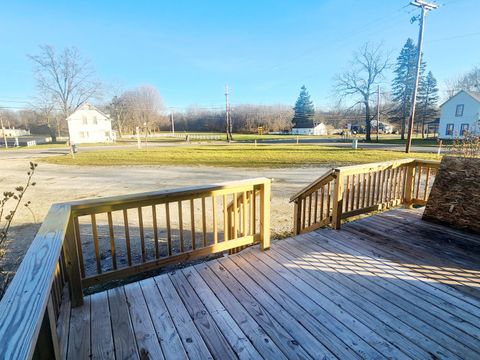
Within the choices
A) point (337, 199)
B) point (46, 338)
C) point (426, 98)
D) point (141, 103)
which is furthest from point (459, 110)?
point (141, 103)

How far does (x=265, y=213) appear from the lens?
2.92m

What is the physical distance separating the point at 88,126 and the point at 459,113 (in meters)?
43.5

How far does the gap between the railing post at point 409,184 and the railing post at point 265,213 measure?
9.44 feet

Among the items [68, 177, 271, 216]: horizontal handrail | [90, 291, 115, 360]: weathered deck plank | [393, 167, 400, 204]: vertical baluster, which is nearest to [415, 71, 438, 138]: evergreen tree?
[393, 167, 400, 204]: vertical baluster

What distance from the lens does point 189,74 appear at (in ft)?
149

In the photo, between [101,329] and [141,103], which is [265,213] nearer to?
[101,329]

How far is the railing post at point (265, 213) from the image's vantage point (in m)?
2.88

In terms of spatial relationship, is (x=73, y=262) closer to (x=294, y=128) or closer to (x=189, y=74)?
(x=189, y=74)

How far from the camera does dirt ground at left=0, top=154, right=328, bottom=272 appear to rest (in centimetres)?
516

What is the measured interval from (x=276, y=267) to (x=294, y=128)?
54.4 meters

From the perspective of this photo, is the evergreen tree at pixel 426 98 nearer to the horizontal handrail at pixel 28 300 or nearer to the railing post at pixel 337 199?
the railing post at pixel 337 199

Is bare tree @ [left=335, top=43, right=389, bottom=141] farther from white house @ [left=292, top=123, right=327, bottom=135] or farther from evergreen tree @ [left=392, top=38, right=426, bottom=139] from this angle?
white house @ [left=292, top=123, right=327, bottom=135]

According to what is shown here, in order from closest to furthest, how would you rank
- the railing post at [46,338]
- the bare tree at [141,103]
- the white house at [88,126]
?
the railing post at [46,338] < the white house at [88,126] < the bare tree at [141,103]

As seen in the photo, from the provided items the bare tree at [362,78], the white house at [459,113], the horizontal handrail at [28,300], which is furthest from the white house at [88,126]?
the white house at [459,113]
